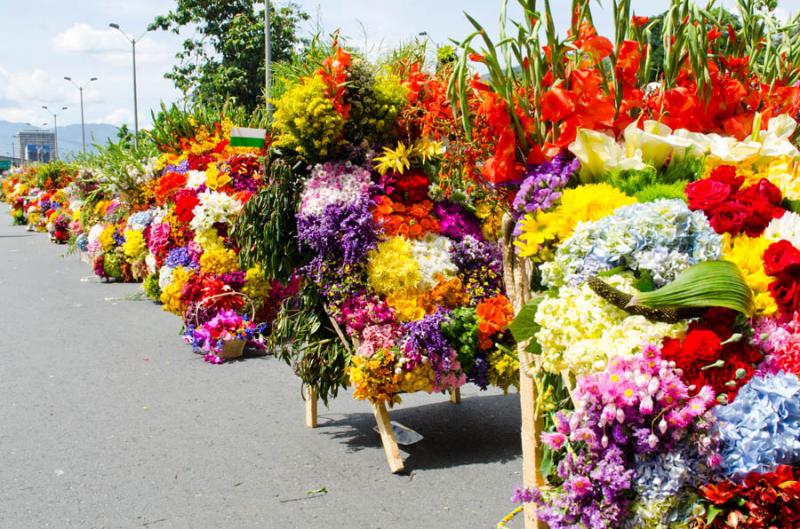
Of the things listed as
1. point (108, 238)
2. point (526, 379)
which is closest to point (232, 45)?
point (108, 238)

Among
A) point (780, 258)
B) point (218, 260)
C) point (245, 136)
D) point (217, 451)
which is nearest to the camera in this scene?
point (780, 258)

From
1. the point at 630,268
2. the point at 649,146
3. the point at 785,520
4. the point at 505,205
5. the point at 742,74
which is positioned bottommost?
the point at 785,520

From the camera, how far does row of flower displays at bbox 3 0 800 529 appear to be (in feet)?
6.23

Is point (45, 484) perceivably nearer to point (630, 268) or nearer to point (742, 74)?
point (630, 268)

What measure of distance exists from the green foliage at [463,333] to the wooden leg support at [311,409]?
1394 millimetres

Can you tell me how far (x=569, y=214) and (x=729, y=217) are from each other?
0.45m

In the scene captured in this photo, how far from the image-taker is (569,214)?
7.72 feet

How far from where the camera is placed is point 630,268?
2.21 m

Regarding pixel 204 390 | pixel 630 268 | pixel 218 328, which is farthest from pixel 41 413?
pixel 630 268

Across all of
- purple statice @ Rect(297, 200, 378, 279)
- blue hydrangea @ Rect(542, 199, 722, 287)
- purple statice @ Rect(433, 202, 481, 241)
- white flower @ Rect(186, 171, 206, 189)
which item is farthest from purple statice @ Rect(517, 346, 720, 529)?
white flower @ Rect(186, 171, 206, 189)

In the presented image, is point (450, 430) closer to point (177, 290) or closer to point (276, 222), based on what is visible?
point (276, 222)

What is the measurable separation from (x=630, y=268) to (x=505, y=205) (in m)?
0.71

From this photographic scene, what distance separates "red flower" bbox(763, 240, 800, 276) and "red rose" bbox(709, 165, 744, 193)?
0.86ft

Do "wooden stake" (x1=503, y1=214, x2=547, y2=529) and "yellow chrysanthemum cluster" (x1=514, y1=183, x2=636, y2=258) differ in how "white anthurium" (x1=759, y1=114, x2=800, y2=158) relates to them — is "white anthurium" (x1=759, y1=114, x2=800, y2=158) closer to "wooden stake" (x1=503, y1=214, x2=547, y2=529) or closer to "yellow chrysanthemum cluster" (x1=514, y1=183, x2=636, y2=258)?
"yellow chrysanthemum cluster" (x1=514, y1=183, x2=636, y2=258)
